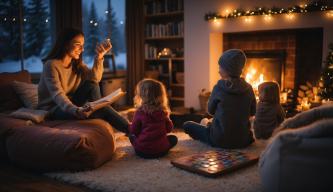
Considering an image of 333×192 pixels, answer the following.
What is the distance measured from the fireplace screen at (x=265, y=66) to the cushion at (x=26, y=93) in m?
2.80

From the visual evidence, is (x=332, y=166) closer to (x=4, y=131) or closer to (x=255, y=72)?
(x=4, y=131)

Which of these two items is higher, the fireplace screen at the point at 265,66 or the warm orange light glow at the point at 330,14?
the warm orange light glow at the point at 330,14

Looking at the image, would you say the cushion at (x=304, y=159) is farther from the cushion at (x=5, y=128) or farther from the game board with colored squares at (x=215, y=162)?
the cushion at (x=5, y=128)

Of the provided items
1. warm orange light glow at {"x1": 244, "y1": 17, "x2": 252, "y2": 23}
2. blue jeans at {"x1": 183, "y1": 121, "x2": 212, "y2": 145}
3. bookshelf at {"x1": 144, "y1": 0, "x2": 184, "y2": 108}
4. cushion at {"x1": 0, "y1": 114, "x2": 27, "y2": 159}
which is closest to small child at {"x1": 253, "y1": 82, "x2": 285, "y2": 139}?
blue jeans at {"x1": 183, "y1": 121, "x2": 212, "y2": 145}

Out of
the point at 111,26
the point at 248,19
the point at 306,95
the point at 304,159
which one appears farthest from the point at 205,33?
the point at 304,159

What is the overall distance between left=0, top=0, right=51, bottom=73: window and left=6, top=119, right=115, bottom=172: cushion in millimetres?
2732

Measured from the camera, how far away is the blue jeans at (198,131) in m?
3.24

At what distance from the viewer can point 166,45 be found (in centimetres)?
641

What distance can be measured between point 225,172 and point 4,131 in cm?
166

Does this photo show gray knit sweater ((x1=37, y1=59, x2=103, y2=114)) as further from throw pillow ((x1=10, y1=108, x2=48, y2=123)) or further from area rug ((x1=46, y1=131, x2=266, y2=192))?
Answer: area rug ((x1=46, y1=131, x2=266, y2=192))

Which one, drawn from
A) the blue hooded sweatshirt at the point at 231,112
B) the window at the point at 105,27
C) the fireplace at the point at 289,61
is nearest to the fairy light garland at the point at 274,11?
the fireplace at the point at 289,61

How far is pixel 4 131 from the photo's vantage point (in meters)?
2.75

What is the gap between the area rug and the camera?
221 centimetres

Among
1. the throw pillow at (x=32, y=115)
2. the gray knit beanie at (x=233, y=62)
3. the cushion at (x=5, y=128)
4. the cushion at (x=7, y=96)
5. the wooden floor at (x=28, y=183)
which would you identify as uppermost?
the gray knit beanie at (x=233, y=62)
